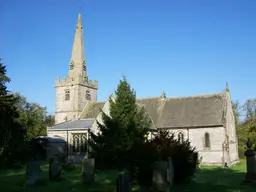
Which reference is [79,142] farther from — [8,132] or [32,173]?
[32,173]

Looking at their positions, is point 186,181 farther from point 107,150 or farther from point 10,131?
point 10,131

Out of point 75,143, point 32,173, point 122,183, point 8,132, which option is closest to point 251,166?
point 122,183

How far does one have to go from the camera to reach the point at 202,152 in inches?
1356

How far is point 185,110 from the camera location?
3769 cm

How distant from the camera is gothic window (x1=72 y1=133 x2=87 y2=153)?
106ft

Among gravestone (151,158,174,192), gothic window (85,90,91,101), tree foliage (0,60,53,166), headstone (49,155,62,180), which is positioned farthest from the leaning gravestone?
gothic window (85,90,91,101)

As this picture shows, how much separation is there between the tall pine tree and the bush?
646 cm

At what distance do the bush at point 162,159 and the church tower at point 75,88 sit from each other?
35883mm

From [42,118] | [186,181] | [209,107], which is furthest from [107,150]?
[42,118]

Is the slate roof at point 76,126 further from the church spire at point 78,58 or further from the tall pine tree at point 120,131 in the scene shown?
the church spire at point 78,58

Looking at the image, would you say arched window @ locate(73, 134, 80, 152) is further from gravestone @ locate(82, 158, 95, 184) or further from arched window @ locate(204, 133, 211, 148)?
gravestone @ locate(82, 158, 95, 184)

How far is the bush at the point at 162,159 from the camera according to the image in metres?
13.3

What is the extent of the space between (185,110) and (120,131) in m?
16.3

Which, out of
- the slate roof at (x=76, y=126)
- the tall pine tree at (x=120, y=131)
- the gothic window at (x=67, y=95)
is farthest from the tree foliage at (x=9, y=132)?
the gothic window at (x=67, y=95)
